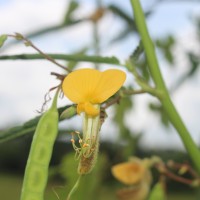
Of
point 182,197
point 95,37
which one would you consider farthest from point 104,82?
point 182,197

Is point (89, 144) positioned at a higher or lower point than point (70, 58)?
lower

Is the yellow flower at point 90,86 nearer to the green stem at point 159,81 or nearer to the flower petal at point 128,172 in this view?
the green stem at point 159,81

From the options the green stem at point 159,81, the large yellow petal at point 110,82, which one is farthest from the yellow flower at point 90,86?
the green stem at point 159,81

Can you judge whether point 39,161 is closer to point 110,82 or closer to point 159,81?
point 110,82

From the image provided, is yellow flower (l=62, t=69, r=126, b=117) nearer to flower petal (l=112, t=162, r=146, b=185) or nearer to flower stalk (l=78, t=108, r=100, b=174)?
flower stalk (l=78, t=108, r=100, b=174)

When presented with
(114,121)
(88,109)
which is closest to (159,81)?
(88,109)
